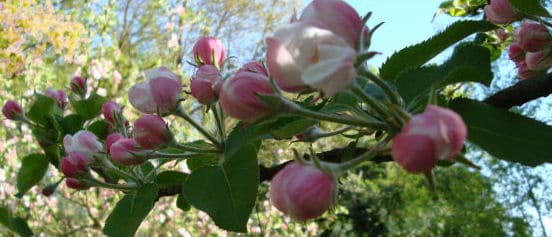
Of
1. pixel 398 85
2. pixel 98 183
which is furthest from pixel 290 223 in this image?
pixel 398 85

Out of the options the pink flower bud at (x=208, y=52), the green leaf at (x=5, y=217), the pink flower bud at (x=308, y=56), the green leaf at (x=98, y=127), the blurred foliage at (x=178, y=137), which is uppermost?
the pink flower bud at (x=308, y=56)

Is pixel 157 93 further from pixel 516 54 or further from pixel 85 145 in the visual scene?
pixel 516 54

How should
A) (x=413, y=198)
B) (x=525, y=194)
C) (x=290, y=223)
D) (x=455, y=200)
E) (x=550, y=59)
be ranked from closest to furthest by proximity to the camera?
(x=550, y=59), (x=290, y=223), (x=525, y=194), (x=455, y=200), (x=413, y=198)

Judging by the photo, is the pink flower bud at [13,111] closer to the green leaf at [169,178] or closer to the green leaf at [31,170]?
the green leaf at [31,170]

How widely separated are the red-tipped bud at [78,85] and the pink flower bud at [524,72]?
0.84m

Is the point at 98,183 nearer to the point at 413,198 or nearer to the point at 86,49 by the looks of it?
the point at 86,49

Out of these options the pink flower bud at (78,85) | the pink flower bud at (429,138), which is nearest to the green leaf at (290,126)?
the pink flower bud at (429,138)

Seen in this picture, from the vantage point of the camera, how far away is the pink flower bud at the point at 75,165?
73cm

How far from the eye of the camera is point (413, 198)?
838cm

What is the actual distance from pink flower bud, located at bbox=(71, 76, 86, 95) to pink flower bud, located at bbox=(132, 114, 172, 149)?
617 millimetres

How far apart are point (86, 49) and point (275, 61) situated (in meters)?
4.98

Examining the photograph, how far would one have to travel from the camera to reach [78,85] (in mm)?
1105

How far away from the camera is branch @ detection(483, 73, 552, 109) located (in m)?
0.50

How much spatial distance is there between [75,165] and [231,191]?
0.99 feet
